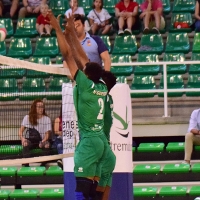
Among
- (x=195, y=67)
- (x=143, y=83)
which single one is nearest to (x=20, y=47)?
(x=143, y=83)

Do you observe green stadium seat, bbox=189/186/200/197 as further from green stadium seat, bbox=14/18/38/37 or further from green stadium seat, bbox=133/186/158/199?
green stadium seat, bbox=14/18/38/37

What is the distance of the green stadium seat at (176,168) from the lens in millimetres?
11822

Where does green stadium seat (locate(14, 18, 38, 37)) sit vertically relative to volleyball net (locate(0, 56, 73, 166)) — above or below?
above

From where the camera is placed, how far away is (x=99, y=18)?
627 inches

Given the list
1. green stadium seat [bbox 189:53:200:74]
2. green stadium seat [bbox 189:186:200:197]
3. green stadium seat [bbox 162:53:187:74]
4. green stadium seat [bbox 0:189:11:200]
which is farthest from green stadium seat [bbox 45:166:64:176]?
green stadium seat [bbox 189:53:200:74]

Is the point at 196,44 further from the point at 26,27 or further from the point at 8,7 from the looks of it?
the point at 8,7

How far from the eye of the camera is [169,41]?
50.5 feet

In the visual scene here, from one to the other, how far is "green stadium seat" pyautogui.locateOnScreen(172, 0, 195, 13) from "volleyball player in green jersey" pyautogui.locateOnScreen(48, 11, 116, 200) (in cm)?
879

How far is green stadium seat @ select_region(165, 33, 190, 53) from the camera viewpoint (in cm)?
1512

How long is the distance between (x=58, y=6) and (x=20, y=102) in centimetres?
706

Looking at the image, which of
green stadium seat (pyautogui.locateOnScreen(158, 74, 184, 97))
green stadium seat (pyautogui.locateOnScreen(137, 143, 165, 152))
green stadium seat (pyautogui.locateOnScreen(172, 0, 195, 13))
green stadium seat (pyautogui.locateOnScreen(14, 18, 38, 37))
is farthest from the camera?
green stadium seat (pyautogui.locateOnScreen(14, 18, 38, 37))

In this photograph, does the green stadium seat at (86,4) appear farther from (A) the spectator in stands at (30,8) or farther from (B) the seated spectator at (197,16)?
(B) the seated spectator at (197,16)

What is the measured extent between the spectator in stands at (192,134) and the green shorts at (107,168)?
382 cm

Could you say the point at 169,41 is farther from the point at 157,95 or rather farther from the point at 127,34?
the point at 157,95
